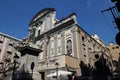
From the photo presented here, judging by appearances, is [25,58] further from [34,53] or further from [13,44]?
[13,44]

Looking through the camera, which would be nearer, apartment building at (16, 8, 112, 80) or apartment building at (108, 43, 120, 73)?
apartment building at (16, 8, 112, 80)

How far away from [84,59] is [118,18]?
594 inches

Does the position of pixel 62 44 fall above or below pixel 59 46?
above

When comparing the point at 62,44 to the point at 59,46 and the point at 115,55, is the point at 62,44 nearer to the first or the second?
the point at 59,46

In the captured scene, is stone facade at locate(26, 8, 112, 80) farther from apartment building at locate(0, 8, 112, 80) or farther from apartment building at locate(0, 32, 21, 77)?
apartment building at locate(0, 32, 21, 77)

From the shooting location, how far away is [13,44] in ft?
121

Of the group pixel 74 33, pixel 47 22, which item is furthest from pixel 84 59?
pixel 47 22

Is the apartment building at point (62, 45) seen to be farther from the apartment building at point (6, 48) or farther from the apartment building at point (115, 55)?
the apartment building at point (115, 55)

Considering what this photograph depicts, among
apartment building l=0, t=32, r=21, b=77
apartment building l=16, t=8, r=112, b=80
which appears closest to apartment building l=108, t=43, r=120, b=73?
apartment building l=16, t=8, r=112, b=80

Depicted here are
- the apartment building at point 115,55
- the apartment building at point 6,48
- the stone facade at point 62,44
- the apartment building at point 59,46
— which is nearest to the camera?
the apartment building at point 59,46

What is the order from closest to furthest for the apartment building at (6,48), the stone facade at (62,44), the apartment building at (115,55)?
the stone facade at (62,44) → the apartment building at (6,48) → the apartment building at (115,55)

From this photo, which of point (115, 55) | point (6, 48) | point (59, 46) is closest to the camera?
point (59, 46)

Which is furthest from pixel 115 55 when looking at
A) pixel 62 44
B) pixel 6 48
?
pixel 6 48

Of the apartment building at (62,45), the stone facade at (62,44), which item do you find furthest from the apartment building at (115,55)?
the stone facade at (62,44)
